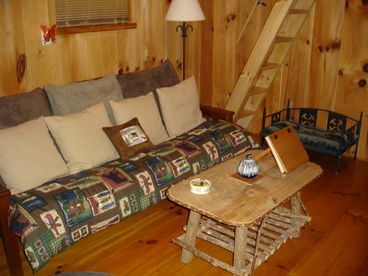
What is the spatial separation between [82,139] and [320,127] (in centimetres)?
248

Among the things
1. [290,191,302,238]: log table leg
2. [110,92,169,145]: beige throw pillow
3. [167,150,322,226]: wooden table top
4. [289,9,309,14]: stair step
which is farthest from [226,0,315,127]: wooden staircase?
[290,191,302,238]: log table leg

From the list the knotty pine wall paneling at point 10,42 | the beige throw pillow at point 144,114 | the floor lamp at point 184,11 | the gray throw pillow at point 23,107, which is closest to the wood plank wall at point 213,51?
the knotty pine wall paneling at point 10,42

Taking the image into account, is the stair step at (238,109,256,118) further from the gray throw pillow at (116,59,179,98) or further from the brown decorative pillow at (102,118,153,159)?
the brown decorative pillow at (102,118,153,159)

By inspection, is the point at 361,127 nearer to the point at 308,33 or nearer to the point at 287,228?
the point at 308,33

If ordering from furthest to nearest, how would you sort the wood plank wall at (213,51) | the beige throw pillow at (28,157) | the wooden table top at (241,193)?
1. the wood plank wall at (213,51)
2. the beige throw pillow at (28,157)
3. the wooden table top at (241,193)

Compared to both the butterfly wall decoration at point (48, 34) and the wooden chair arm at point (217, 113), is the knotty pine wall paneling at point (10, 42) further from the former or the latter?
the wooden chair arm at point (217, 113)

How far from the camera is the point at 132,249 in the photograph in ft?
8.68

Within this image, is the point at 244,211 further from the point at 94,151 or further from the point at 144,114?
the point at 144,114

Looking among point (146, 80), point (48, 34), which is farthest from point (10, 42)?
point (146, 80)

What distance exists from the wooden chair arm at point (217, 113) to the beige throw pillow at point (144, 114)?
58 centimetres

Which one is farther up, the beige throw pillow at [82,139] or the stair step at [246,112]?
the beige throw pillow at [82,139]

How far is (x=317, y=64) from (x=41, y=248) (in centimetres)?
307

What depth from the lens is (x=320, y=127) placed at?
4180 millimetres

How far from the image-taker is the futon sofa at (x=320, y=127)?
3655mm
